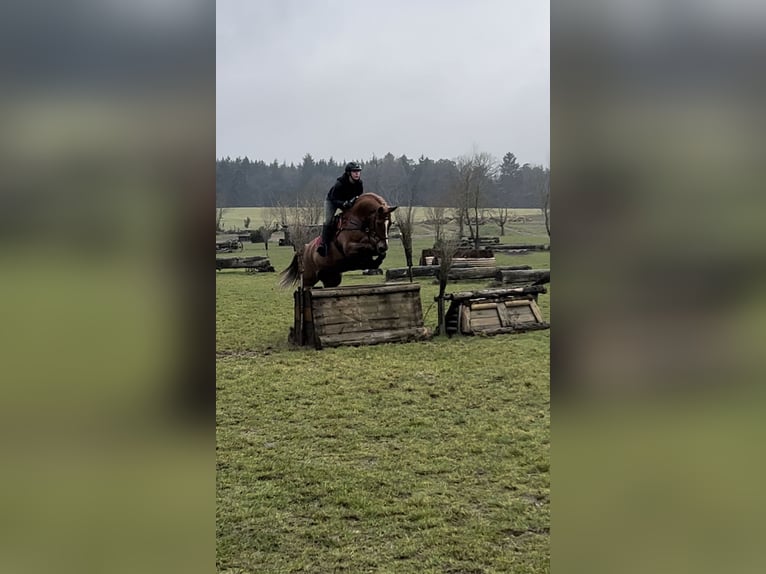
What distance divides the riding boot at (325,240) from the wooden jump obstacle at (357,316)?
0.70m

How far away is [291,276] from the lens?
794 cm

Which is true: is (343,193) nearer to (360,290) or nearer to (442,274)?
(360,290)

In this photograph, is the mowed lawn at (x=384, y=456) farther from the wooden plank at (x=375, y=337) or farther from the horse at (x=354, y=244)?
the horse at (x=354, y=244)

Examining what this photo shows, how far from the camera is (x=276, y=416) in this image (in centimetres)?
448

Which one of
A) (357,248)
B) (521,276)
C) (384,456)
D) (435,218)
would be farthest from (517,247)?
(384,456)

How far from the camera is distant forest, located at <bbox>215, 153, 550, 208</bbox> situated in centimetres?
890

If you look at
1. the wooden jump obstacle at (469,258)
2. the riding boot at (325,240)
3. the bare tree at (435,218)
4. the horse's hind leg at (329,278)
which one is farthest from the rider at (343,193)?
the wooden jump obstacle at (469,258)

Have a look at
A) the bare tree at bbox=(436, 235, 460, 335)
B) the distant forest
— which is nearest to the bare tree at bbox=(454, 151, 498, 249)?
the distant forest
